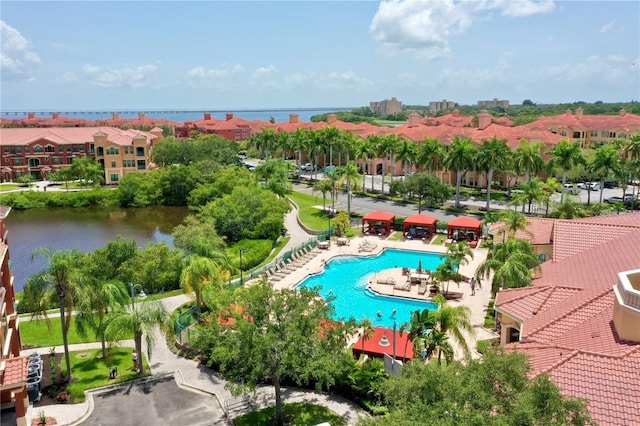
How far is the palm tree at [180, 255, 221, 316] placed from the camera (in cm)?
2938

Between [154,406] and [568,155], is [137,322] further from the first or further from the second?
[568,155]

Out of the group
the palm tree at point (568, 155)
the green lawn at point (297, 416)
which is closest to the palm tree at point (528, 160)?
the palm tree at point (568, 155)

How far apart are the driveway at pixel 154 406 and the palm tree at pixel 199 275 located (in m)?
5.87

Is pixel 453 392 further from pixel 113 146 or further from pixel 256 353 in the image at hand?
pixel 113 146

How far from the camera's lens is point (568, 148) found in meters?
59.3

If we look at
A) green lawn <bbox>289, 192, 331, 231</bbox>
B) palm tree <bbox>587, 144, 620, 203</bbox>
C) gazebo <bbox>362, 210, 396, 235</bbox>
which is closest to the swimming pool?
gazebo <bbox>362, 210, 396, 235</bbox>

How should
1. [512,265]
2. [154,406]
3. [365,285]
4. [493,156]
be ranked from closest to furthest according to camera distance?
[154,406], [512,265], [365,285], [493,156]

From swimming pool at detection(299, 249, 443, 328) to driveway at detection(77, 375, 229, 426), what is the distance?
36.6 feet

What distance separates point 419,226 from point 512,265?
24.8 metres

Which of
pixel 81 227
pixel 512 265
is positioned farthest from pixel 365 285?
pixel 81 227

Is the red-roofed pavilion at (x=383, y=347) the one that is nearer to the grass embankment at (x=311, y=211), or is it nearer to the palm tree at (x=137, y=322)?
the palm tree at (x=137, y=322)

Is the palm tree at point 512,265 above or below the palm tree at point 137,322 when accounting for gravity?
above

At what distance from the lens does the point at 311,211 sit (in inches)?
2552

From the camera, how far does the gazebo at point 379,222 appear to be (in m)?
53.8
